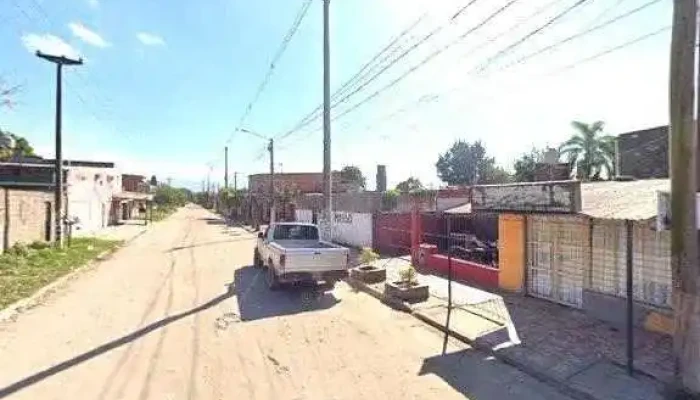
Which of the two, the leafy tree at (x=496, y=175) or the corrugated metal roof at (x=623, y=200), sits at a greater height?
the leafy tree at (x=496, y=175)

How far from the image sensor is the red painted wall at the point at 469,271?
1319 cm

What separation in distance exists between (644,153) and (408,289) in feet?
35.3

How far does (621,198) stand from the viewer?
9.26 m

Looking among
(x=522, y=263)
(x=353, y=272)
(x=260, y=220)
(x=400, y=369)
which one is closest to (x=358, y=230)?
(x=353, y=272)

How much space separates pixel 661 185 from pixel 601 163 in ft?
86.8

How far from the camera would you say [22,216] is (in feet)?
70.2

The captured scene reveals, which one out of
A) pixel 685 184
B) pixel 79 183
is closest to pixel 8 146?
pixel 79 183

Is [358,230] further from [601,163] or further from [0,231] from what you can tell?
[601,163]

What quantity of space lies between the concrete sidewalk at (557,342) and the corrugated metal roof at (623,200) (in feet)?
6.62

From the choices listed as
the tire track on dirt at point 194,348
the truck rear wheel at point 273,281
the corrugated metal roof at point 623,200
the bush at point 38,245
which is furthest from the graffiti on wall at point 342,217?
the corrugated metal roof at point 623,200

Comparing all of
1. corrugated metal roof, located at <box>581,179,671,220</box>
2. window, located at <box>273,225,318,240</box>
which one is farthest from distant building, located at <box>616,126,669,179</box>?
window, located at <box>273,225,318,240</box>

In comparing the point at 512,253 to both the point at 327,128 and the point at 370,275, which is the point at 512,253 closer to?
the point at 370,275

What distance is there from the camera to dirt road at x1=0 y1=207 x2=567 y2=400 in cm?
645

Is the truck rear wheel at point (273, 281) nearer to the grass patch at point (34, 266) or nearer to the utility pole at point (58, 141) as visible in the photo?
the grass patch at point (34, 266)
